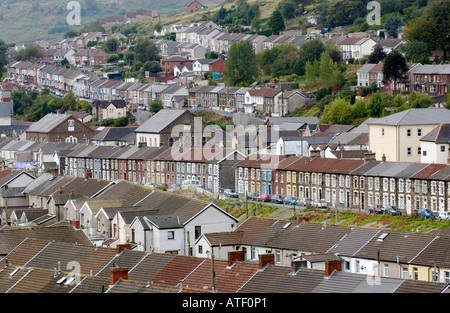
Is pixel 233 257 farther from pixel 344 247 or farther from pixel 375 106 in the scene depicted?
pixel 375 106

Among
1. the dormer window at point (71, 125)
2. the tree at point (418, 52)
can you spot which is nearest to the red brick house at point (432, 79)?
the tree at point (418, 52)

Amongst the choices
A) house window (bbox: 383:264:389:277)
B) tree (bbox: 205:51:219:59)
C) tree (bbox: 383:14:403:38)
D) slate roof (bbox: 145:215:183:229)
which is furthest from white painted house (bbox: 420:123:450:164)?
tree (bbox: 205:51:219:59)

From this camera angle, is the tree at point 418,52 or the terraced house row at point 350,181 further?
the tree at point 418,52

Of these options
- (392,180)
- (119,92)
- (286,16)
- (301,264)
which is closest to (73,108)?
(119,92)

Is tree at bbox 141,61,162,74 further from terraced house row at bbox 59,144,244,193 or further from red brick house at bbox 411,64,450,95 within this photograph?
red brick house at bbox 411,64,450,95

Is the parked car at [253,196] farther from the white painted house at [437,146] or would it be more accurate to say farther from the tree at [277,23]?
the tree at [277,23]
